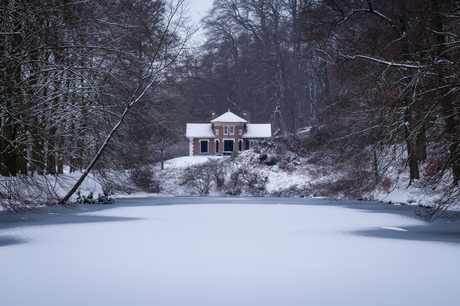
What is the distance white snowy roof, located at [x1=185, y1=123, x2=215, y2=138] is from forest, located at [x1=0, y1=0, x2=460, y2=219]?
7992 millimetres

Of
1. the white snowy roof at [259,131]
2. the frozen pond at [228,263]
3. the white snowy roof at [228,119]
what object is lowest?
the frozen pond at [228,263]

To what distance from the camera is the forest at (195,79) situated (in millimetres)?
10156

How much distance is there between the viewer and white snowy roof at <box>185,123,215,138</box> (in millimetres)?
47031

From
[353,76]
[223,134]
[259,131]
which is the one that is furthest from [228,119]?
[353,76]

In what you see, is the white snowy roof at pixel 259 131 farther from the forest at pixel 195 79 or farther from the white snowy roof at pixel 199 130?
the forest at pixel 195 79

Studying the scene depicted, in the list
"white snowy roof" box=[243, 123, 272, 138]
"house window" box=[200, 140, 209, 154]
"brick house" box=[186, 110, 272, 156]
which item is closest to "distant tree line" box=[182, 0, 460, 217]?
"white snowy roof" box=[243, 123, 272, 138]

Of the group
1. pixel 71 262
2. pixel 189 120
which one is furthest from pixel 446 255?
pixel 189 120

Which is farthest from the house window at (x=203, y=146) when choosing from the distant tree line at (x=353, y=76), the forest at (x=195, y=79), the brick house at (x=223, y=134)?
the forest at (x=195, y=79)

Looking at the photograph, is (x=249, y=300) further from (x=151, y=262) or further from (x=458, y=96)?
(x=458, y=96)

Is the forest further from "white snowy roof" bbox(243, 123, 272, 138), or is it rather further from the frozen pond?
"white snowy roof" bbox(243, 123, 272, 138)

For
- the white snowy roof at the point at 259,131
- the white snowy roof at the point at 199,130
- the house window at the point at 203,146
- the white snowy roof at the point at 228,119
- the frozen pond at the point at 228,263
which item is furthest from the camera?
the house window at the point at 203,146

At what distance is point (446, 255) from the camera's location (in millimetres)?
7906

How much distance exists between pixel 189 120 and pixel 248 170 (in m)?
23.7

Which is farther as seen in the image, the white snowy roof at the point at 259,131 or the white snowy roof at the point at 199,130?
the white snowy roof at the point at 259,131
